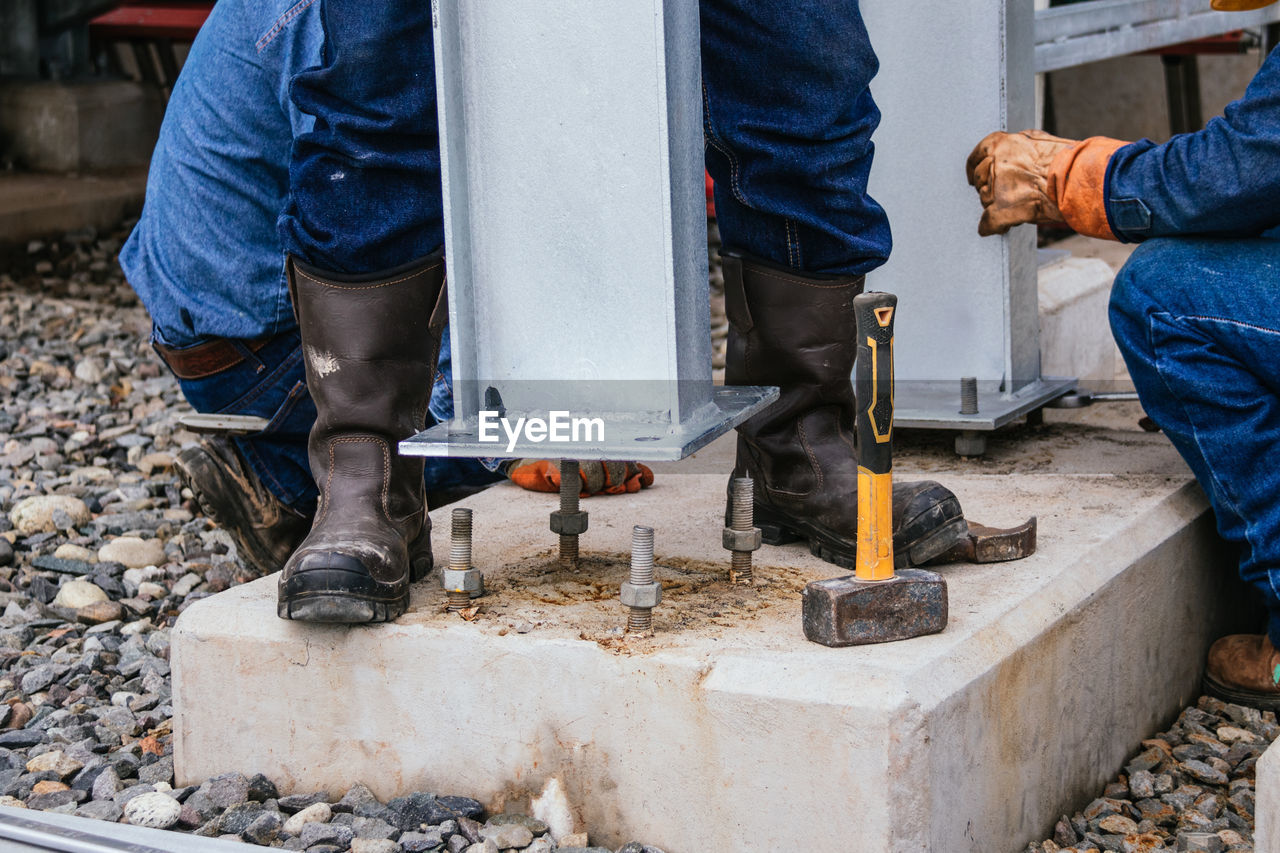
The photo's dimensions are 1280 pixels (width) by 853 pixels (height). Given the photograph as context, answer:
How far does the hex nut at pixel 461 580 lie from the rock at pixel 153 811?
0.45 m

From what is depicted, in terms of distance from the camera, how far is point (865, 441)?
1.67 m

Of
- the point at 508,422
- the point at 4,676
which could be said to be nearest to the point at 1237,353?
the point at 508,422

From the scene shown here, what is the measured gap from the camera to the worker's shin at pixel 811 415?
1979mm

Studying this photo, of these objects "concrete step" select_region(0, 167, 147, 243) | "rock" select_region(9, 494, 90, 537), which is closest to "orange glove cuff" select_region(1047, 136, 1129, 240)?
"rock" select_region(9, 494, 90, 537)

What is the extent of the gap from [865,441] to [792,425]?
1.37 ft

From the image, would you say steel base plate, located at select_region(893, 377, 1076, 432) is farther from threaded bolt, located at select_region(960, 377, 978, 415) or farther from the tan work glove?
the tan work glove

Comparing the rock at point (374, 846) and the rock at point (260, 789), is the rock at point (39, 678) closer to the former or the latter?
the rock at point (260, 789)

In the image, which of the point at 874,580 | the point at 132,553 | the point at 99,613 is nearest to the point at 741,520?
the point at 874,580

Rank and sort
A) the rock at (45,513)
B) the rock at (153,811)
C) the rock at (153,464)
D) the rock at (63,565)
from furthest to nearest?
the rock at (153,464) → the rock at (45,513) → the rock at (63,565) → the rock at (153,811)

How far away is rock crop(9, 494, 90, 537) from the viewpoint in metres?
3.18

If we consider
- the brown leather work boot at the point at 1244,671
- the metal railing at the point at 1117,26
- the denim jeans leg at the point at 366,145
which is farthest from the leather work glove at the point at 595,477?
the metal railing at the point at 1117,26

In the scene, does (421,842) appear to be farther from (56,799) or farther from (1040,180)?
(1040,180)

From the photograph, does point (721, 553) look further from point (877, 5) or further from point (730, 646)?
point (877, 5)

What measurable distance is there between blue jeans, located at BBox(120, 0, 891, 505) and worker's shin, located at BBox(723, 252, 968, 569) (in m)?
0.05
